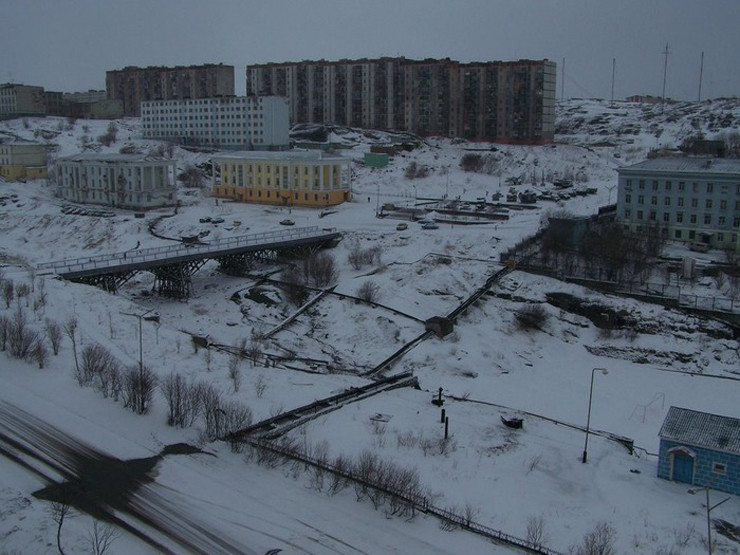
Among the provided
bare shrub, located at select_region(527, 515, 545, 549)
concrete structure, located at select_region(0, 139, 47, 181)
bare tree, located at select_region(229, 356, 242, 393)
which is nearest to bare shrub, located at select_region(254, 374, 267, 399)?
bare tree, located at select_region(229, 356, 242, 393)

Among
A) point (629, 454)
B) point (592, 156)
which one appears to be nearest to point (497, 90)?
point (592, 156)

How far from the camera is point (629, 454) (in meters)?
24.6

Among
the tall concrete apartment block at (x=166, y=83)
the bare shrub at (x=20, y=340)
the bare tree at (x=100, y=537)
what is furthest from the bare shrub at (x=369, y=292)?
the tall concrete apartment block at (x=166, y=83)

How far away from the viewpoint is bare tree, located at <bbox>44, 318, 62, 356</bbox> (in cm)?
2662

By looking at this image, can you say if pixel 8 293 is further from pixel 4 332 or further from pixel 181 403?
pixel 181 403

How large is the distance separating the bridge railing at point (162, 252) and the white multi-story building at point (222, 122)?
42.0 m

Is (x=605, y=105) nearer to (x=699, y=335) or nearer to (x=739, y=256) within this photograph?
(x=739, y=256)

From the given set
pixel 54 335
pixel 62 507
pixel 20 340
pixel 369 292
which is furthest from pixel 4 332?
pixel 369 292

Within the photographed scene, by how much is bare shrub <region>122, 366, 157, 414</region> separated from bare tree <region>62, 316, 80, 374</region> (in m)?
2.62

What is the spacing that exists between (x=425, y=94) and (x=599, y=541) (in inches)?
3703

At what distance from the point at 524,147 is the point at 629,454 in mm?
78000

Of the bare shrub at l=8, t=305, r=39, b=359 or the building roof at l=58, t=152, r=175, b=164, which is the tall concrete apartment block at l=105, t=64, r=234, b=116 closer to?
the building roof at l=58, t=152, r=175, b=164

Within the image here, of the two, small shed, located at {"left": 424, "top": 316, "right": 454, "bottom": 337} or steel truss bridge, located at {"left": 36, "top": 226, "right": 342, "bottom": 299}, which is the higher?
steel truss bridge, located at {"left": 36, "top": 226, "right": 342, "bottom": 299}

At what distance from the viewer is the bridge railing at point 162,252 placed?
133 ft
